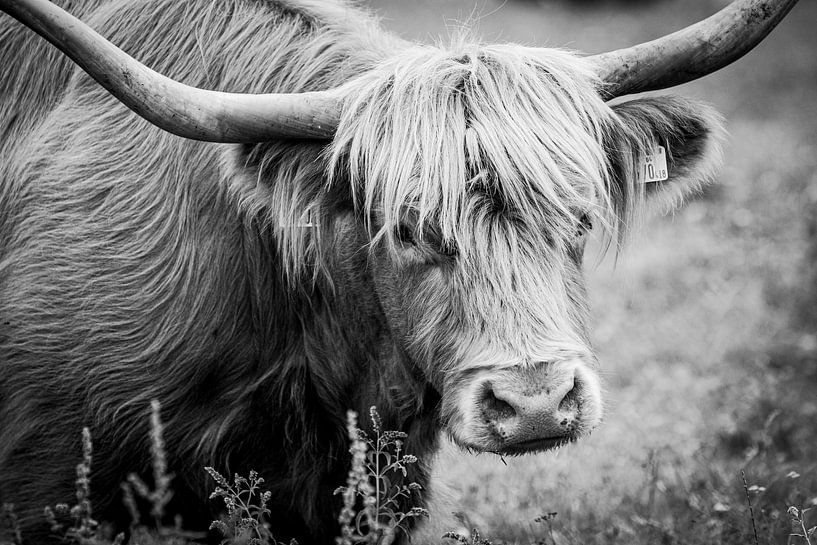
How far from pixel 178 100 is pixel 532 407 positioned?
1.52 meters

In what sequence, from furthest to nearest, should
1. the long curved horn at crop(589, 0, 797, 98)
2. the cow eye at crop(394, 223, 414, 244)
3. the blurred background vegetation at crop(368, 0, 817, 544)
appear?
the blurred background vegetation at crop(368, 0, 817, 544) → the long curved horn at crop(589, 0, 797, 98) → the cow eye at crop(394, 223, 414, 244)

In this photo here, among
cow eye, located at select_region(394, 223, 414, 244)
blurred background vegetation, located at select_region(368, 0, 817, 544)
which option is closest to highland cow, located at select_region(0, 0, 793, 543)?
cow eye, located at select_region(394, 223, 414, 244)

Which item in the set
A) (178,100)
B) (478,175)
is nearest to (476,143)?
(478,175)

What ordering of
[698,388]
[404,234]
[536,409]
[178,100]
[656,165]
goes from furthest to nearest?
[698,388], [656,165], [404,234], [178,100], [536,409]

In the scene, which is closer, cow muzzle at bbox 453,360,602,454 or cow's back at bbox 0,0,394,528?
cow muzzle at bbox 453,360,602,454

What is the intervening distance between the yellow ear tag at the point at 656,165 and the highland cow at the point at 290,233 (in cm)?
4

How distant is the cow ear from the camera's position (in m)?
3.73

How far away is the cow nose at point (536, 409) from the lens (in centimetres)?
297

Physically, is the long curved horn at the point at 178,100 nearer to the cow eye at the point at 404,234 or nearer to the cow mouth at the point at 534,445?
the cow eye at the point at 404,234

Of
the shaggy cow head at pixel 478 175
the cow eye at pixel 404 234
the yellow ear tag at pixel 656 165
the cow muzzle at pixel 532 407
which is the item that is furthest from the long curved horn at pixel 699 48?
the cow muzzle at pixel 532 407

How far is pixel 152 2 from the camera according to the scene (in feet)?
13.9

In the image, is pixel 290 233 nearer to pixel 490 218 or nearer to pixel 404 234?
pixel 404 234

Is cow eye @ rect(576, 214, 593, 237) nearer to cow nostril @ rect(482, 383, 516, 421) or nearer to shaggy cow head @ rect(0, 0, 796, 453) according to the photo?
shaggy cow head @ rect(0, 0, 796, 453)

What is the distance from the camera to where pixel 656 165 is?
379 cm
